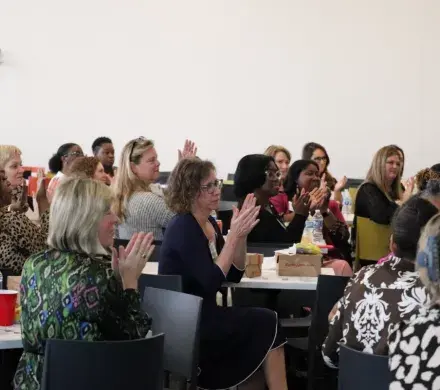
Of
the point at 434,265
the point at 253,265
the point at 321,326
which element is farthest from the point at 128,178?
the point at 434,265

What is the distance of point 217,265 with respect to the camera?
4.38 meters

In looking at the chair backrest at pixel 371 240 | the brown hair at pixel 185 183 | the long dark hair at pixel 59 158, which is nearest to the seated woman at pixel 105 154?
the long dark hair at pixel 59 158

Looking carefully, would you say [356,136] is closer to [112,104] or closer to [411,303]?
[112,104]

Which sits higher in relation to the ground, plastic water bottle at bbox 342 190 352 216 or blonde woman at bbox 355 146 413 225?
blonde woman at bbox 355 146 413 225

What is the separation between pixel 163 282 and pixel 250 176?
1.68 meters

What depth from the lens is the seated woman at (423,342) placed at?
8.00 feet

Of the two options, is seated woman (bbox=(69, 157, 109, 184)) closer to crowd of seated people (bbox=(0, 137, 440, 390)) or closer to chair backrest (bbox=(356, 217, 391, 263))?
crowd of seated people (bbox=(0, 137, 440, 390))

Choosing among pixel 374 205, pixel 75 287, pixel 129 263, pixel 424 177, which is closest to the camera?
pixel 75 287

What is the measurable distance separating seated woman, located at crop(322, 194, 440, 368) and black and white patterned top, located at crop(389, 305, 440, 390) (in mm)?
563

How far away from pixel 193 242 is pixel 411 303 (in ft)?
5.02

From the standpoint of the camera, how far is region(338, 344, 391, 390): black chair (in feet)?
9.32

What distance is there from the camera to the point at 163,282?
4219 mm

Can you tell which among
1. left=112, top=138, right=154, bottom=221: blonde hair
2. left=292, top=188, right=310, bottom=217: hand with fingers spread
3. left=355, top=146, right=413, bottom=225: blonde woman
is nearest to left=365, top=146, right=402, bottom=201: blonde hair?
left=355, top=146, right=413, bottom=225: blonde woman

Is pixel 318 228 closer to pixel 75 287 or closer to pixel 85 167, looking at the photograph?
pixel 85 167
